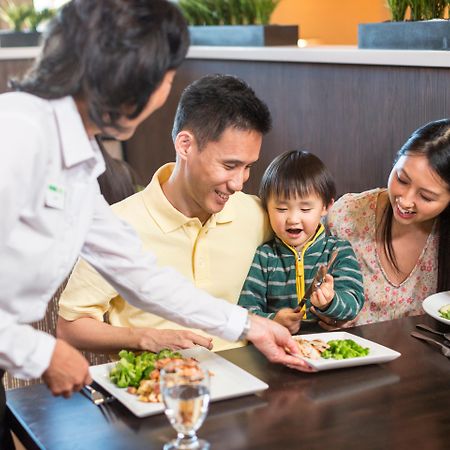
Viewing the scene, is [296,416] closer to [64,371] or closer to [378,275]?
[64,371]

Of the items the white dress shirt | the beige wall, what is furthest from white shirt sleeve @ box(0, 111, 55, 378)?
the beige wall

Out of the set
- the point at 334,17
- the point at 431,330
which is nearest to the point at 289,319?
the point at 431,330

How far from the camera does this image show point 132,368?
164 cm

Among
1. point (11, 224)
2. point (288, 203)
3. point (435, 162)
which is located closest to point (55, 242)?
point (11, 224)

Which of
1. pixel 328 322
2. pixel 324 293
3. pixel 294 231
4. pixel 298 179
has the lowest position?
pixel 328 322

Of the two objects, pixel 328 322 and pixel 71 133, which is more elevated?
pixel 71 133

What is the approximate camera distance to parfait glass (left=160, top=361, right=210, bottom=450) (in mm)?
1315

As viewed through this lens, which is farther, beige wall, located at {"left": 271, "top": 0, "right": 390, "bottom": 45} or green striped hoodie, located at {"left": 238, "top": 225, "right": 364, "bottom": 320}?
beige wall, located at {"left": 271, "top": 0, "right": 390, "bottom": 45}

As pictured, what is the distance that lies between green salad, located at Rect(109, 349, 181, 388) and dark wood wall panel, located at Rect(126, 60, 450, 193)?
130cm

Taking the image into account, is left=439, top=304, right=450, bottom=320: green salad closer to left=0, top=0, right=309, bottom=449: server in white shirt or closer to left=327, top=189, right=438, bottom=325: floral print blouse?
left=327, top=189, right=438, bottom=325: floral print blouse

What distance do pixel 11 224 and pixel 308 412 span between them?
62 centimetres

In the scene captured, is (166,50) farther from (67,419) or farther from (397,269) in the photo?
(397,269)

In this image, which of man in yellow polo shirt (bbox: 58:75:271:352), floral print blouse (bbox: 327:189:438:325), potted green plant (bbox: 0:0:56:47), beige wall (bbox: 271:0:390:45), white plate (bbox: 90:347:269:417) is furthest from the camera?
beige wall (bbox: 271:0:390:45)

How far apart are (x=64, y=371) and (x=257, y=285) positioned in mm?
880
